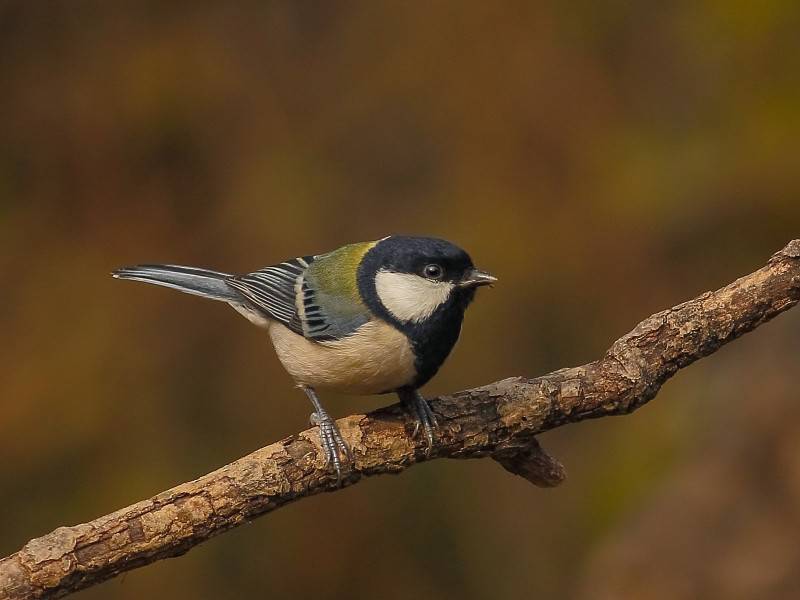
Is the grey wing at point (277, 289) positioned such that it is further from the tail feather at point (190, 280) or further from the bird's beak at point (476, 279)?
the bird's beak at point (476, 279)

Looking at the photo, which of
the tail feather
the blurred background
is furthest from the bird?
the blurred background

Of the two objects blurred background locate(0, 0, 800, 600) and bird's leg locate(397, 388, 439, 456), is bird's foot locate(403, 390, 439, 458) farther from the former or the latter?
blurred background locate(0, 0, 800, 600)

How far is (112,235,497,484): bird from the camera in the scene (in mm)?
2924

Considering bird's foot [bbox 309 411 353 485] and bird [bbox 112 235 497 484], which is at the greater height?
bird [bbox 112 235 497 484]

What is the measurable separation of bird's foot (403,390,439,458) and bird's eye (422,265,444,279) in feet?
1.21

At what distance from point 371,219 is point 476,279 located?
9.79 feet

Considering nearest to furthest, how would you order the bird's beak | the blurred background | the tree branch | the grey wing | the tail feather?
the tree branch, the bird's beak, the grey wing, the tail feather, the blurred background

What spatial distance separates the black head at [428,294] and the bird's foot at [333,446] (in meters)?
0.31

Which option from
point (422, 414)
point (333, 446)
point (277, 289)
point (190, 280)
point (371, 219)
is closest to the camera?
point (333, 446)

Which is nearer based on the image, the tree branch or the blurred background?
the tree branch

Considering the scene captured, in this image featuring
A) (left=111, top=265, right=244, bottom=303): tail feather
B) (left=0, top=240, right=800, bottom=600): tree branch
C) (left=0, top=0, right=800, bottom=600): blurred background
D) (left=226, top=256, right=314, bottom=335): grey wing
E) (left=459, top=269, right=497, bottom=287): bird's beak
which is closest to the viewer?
(left=0, top=240, right=800, bottom=600): tree branch

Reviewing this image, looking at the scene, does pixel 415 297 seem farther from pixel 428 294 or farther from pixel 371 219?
pixel 371 219

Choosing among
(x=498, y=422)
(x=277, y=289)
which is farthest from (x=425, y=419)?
(x=277, y=289)

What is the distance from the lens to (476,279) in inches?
115
